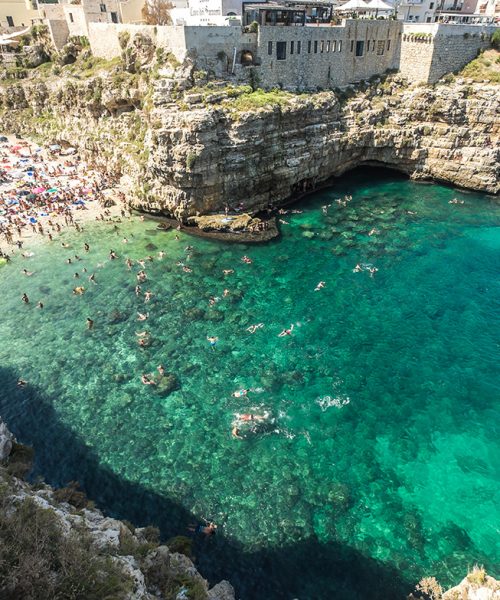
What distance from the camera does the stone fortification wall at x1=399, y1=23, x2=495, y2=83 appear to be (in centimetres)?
3681

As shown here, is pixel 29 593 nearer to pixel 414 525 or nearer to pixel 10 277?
pixel 414 525

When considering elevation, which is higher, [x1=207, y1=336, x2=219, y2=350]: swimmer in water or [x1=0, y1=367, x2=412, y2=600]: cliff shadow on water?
[x1=207, y1=336, x2=219, y2=350]: swimmer in water

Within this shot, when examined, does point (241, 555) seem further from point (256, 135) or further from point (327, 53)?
point (327, 53)

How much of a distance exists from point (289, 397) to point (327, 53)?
100ft

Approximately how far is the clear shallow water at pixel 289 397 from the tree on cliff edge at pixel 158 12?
23.4m

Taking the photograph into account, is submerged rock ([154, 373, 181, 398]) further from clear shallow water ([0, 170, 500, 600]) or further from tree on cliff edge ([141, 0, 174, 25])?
tree on cliff edge ([141, 0, 174, 25])

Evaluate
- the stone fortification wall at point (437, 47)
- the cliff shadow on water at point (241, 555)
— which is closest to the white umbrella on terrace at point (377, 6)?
the stone fortification wall at point (437, 47)

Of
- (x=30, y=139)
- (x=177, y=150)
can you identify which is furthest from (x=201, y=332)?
(x=30, y=139)

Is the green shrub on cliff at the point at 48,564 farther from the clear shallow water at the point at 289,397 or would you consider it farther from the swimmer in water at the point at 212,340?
the swimmer in water at the point at 212,340

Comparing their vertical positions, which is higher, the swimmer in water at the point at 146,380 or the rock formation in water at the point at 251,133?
the rock formation in water at the point at 251,133

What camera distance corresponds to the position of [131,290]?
86.3 ft

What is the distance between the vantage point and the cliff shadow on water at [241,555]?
43.7ft

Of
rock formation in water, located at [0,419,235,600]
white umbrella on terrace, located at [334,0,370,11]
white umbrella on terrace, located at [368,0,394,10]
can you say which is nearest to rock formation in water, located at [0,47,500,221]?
white umbrella on terrace, located at [368,0,394,10]

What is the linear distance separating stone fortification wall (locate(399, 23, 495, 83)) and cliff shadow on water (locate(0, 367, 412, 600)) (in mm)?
39548
